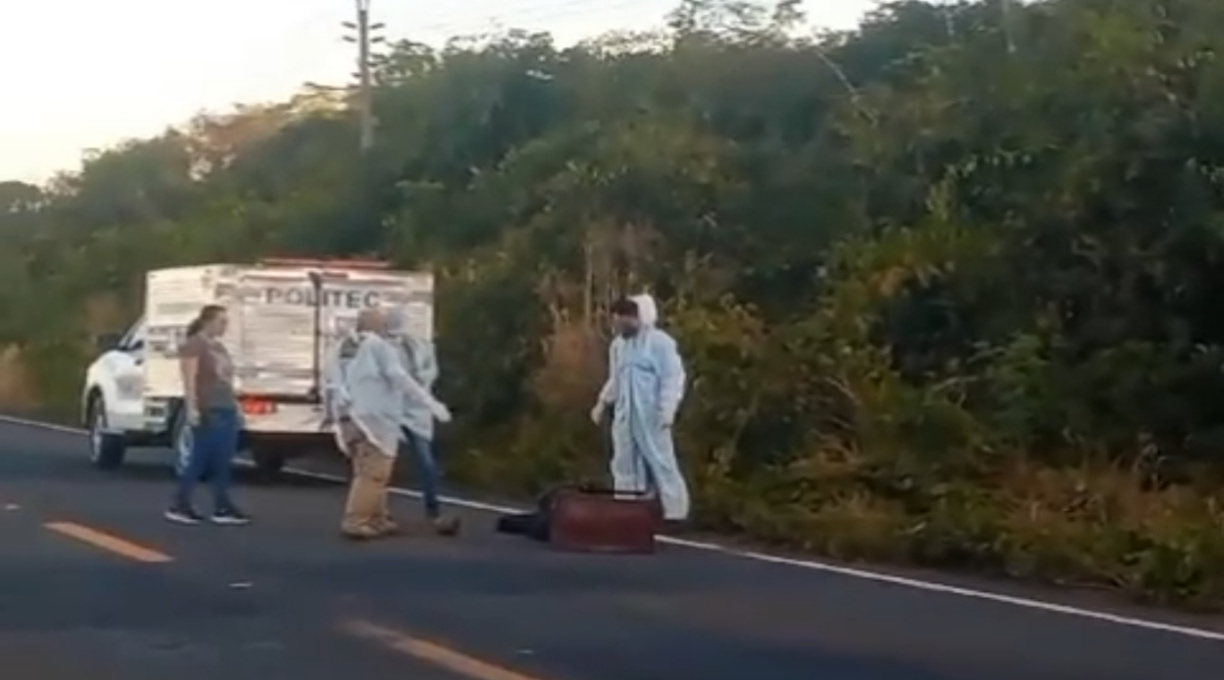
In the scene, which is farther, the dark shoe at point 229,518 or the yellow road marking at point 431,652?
the dark shoe at point 229,518

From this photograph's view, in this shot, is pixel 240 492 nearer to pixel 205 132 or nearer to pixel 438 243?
pixel 438 243

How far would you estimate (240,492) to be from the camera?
24.0 meters

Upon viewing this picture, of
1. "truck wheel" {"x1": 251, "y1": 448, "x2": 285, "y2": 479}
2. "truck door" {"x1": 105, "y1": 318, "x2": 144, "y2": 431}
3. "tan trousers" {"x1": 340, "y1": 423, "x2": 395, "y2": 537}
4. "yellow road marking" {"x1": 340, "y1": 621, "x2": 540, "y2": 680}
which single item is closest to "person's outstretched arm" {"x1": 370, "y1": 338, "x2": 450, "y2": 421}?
"tan trousers" {"x1": 340, "y1": 423, "x2": 395, "y2": 537}

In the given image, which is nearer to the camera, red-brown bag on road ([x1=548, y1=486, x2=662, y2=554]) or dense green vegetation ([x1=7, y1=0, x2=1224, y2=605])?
red-brown bag on road ([x1=548, y1=486, x2=662, y2=554])

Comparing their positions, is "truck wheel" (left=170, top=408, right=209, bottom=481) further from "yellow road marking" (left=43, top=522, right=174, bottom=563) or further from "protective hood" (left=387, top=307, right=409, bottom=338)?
"protective hood" (left=387, top=307, right=409, bottom=338)

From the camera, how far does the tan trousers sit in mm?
18875

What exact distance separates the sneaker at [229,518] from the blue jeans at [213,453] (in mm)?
37

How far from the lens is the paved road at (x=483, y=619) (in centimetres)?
1241

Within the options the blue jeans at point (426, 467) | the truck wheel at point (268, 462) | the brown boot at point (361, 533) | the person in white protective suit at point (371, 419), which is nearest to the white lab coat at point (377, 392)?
the person in white protective suit at point (371, 419)

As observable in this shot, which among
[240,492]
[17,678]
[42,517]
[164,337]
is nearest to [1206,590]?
[17,678]

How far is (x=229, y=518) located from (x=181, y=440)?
12.7ft

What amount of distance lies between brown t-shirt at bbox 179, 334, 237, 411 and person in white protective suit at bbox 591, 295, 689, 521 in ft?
9.66

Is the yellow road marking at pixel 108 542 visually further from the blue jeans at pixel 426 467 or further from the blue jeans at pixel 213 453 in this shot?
the blue jeans at pixel 426 467

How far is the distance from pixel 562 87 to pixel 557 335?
1160 centimetres
